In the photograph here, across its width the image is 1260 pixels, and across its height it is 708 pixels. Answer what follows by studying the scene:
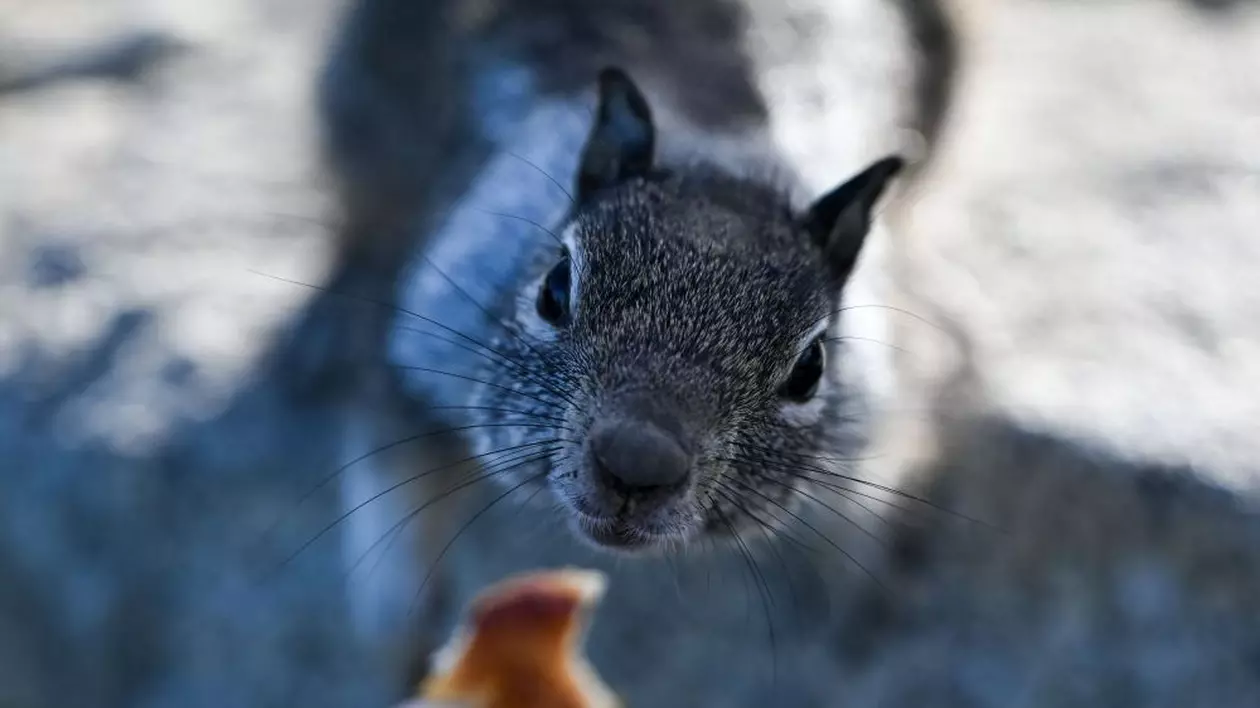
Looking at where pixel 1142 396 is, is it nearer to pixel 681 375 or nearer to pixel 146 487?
pixel 681 375

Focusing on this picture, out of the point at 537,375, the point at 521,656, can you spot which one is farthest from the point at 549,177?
the point at 521,656

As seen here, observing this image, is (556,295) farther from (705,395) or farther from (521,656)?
(521,656)

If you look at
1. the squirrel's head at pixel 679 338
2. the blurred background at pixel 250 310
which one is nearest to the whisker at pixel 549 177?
the squirrel's head at pixel 679 338

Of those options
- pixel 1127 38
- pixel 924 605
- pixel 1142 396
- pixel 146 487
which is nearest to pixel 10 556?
pixel 146 487

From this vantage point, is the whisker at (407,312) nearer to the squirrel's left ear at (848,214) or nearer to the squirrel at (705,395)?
the squirrel at (705,395)

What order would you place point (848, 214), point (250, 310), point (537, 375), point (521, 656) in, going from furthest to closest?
1. point (250, 310)
2. point (848, 214)
3. point (537, 375)
4. point (521, 656)

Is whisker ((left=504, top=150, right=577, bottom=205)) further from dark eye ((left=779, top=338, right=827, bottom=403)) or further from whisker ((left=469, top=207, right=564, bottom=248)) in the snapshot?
dark eye ((left=779, top=338, right=827, bottom=403))
